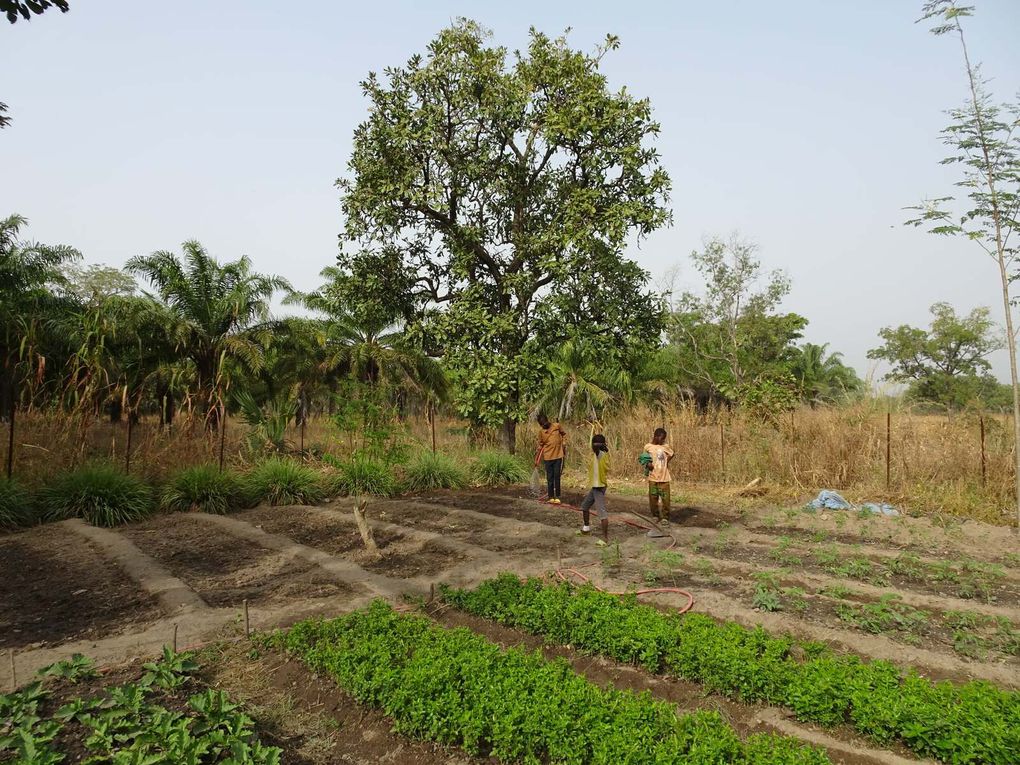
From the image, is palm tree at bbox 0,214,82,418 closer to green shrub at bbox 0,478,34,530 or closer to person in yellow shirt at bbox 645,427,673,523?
green shrub at bbox 0,478,34,530

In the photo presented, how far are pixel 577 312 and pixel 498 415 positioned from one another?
3130 mm

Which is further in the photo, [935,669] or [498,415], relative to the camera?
[498,415]

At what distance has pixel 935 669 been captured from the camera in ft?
15.6

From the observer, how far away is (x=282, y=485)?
12258 mm

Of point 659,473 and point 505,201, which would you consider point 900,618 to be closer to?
point 659,473

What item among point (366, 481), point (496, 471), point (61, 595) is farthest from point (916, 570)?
point (366, 481)

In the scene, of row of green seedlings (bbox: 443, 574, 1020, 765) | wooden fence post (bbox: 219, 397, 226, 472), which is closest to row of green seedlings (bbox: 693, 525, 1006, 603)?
row of green seedlings (bbox: 443, 574, 1020, 765)

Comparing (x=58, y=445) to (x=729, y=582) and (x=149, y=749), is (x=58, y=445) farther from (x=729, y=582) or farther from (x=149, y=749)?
(x=729, y=582)

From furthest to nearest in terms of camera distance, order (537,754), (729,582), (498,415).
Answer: (498,415)
(729,582)
(537,754)

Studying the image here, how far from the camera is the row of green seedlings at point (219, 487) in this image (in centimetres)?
1040

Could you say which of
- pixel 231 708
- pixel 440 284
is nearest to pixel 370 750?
pixel 231 708

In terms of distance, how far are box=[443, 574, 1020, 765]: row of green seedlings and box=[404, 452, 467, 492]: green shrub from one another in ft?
27.1

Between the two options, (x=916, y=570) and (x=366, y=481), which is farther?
(x=366, y=481)

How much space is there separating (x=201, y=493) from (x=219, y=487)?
316mm
